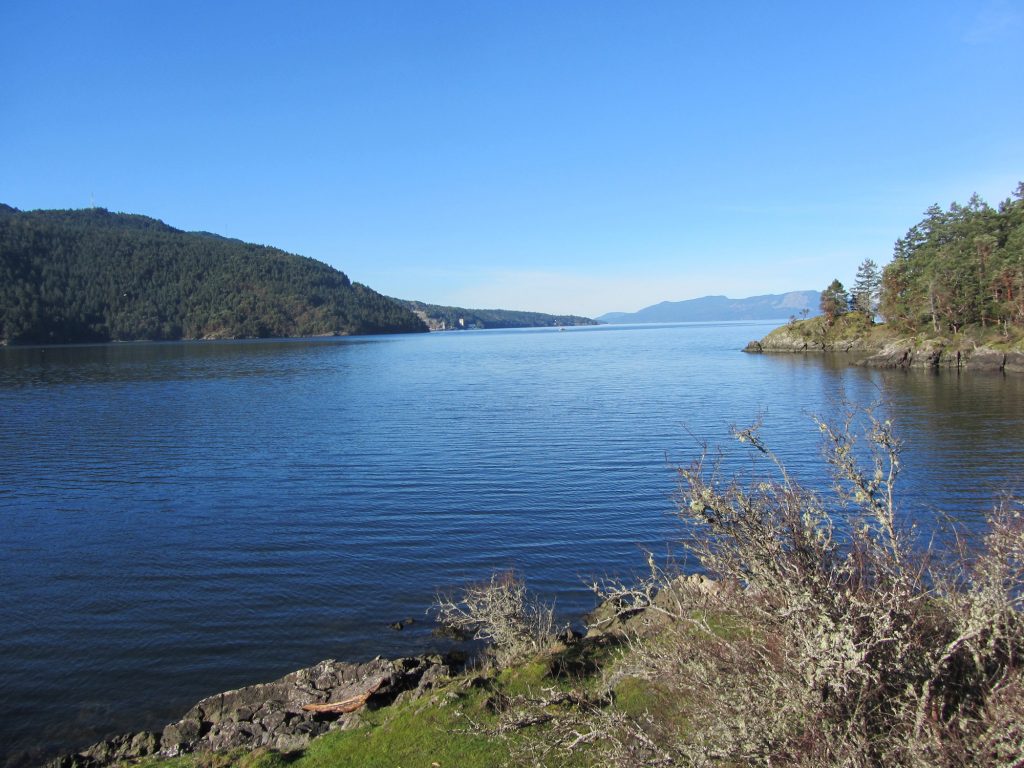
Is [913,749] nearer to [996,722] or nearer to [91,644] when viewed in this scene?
[996,722]

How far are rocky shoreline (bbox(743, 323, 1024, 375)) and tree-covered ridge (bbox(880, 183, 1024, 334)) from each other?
3637mm

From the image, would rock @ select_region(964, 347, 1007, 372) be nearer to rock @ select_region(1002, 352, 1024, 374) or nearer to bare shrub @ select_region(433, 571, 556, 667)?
rock @ select_region(1002, 352, 1024, 374)

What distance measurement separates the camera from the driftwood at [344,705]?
11.9m

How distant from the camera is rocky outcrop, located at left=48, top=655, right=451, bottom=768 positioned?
37.1ft

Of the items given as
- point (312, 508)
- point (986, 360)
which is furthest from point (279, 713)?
point (986, 360)

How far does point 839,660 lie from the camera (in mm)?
5445

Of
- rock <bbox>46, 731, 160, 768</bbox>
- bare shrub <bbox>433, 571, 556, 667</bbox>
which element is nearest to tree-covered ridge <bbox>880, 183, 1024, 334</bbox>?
bare shrub <bbox>433, 571, 556, 667</bbox>

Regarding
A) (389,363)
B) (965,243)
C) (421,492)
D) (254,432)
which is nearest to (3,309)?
(389,363)

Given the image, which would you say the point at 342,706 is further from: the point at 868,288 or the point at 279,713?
the point at 868,288

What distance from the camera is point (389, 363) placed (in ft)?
362

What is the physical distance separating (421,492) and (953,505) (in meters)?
20.5

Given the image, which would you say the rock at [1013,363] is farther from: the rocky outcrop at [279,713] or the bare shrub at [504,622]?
the rocky outcrop at [279,713]

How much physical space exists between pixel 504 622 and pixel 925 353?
254ft

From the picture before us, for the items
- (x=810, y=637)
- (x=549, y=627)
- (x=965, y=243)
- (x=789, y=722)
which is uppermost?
(x=965, y=243)
